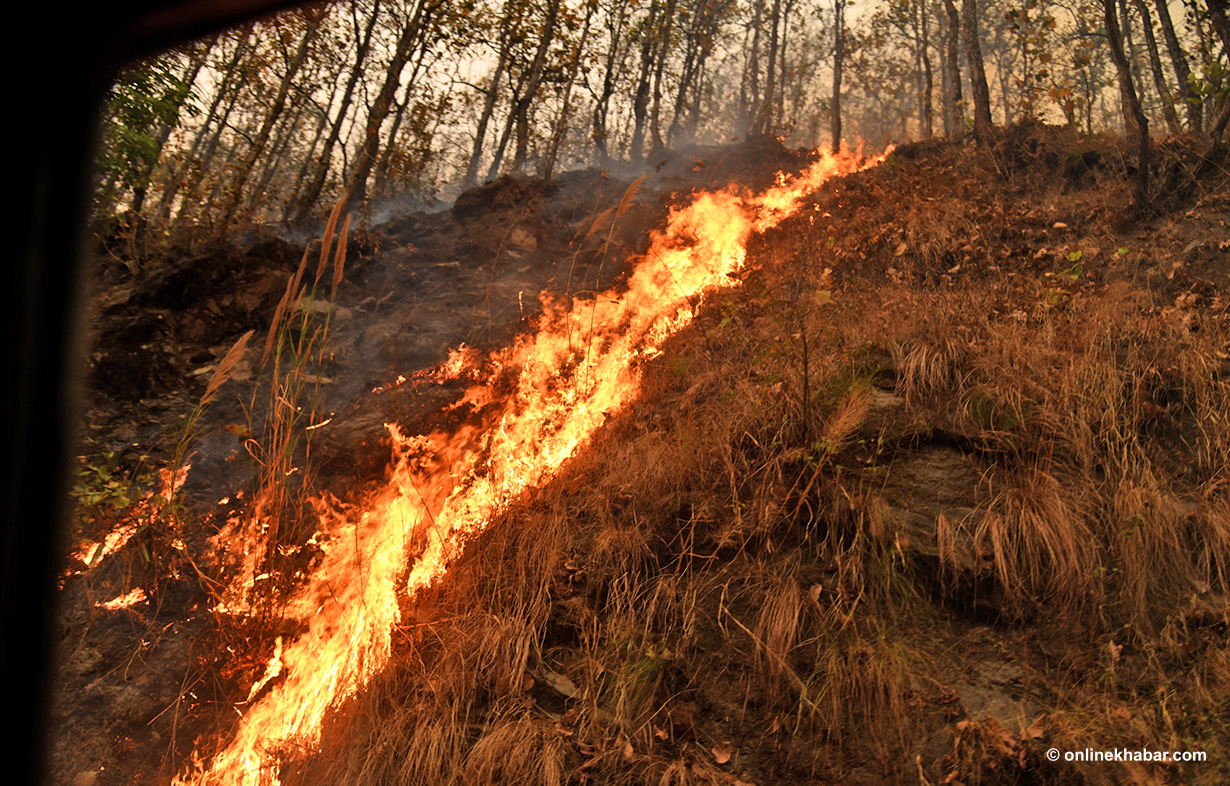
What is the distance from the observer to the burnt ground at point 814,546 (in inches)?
91.9

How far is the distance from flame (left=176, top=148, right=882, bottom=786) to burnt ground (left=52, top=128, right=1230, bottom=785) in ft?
0.82

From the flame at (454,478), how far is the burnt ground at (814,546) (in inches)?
9.8

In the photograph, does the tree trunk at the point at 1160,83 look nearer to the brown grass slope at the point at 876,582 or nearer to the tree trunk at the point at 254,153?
the brown grass slope at the point at 876,582

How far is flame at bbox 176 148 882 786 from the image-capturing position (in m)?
3.09

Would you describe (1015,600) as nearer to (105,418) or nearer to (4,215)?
(4,215)

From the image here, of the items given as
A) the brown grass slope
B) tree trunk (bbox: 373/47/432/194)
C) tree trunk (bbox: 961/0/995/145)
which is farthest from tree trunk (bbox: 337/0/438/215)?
tree trunk (bbox: 961/0/995/145)

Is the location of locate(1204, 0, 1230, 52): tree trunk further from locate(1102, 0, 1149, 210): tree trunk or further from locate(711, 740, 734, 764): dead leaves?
locate(711, 740, 734, 764): dead leaves

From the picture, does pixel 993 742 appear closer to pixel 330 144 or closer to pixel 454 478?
pixel 454 478

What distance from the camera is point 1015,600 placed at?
2.58 meters

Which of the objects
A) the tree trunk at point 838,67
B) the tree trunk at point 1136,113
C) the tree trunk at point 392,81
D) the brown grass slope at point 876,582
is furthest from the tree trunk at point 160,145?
the tree trunk at point 838,67

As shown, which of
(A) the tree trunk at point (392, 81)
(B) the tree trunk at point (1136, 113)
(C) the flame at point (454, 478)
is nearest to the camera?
(C) the flame at point (454, 478)

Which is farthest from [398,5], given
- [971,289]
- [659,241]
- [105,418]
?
[971,289]

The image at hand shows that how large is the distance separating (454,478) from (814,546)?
9.28ft

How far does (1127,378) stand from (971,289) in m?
1.89
